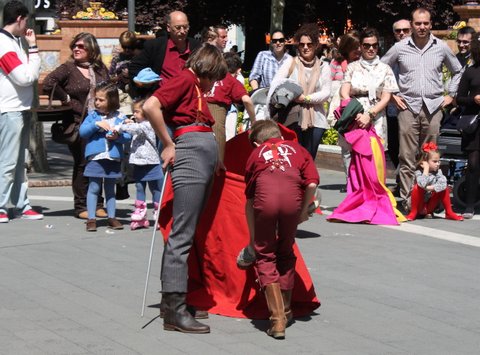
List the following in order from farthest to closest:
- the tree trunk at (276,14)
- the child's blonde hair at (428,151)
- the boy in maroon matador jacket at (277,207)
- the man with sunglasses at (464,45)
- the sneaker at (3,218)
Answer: the tree trunk at (276,14)
the man with sunglasses at (464,45)
the child's blonde hair at (428,151)
the sneaker at (3,218)
the boy in maroon matador jacket at (277,207)

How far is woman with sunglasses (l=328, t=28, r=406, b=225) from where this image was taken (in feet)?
38.5

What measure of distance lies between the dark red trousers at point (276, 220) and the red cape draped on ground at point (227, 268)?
40cm

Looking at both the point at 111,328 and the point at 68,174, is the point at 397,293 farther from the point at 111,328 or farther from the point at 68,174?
the point at 68,174

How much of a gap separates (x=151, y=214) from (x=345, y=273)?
11.2 feet

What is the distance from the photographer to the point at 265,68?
15188 millimetres

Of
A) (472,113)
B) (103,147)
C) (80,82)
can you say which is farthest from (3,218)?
(472,113)

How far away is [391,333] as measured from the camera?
714cm

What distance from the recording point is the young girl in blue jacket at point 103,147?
428 inches

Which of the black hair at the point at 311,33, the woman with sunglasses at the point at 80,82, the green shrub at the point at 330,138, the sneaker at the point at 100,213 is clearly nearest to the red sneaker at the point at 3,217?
the woman with sunglasses at the point at 80,82

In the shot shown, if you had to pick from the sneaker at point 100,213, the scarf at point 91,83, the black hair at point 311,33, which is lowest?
the sneaker at point 100,213

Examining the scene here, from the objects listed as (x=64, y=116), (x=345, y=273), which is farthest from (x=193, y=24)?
(x=345, y=273)

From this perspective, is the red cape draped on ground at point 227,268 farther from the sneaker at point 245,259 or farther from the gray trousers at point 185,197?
the gray trousers at point 185,197

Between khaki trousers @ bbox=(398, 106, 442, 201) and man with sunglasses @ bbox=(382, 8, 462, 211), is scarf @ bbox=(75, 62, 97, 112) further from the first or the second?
khaki trousers @ bbox=(398, 106, 442, 201)

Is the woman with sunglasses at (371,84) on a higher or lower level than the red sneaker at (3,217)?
higher
